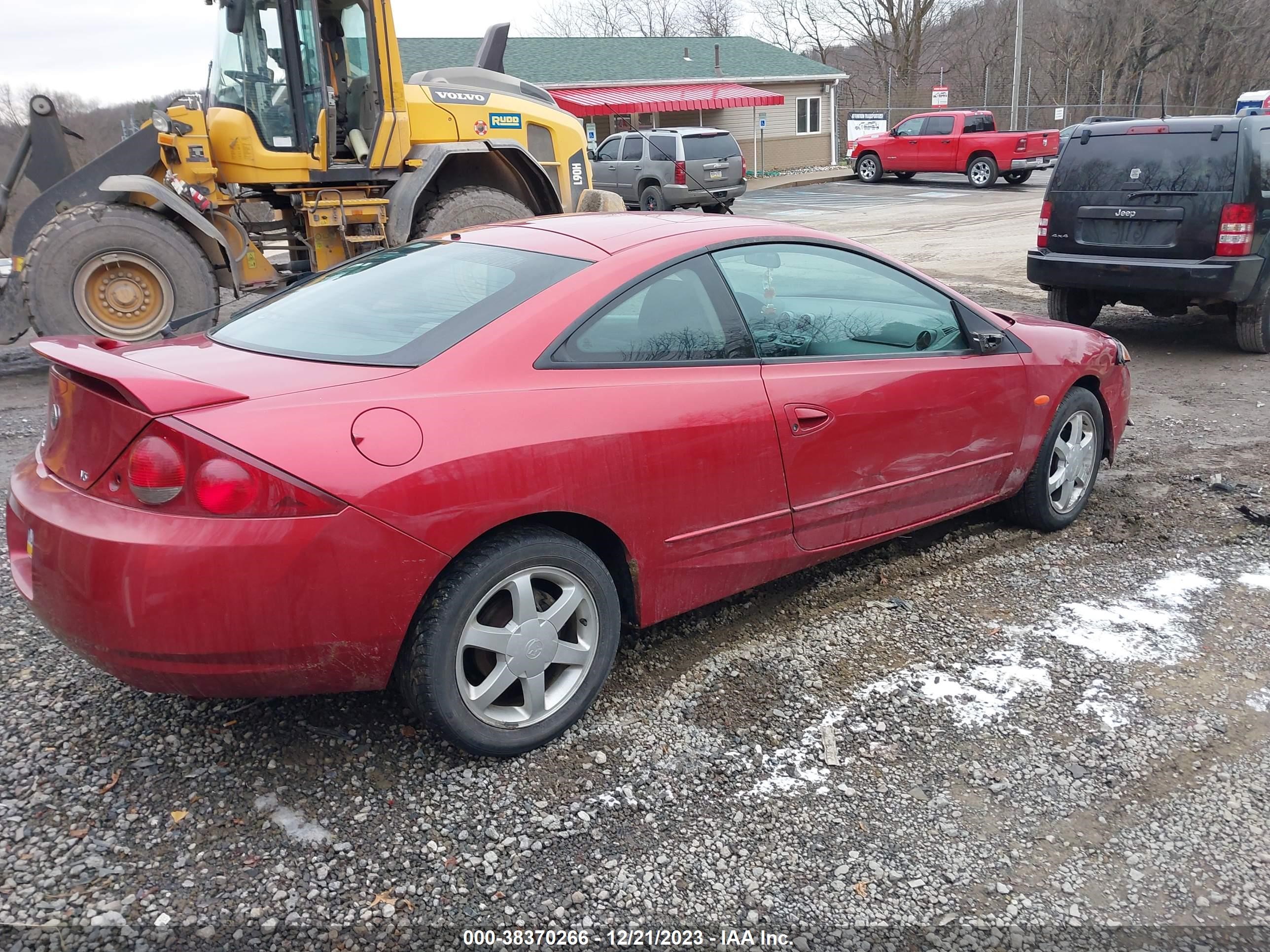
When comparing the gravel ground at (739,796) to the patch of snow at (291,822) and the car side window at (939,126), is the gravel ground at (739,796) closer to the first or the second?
the patch of snow at (291,822)

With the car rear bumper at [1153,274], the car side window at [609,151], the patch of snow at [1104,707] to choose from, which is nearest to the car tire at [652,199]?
the car side window at [609,151]

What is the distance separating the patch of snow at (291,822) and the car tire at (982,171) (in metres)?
28.9

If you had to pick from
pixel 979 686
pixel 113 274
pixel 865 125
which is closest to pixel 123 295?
pixel 113 274

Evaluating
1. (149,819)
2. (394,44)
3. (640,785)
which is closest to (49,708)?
(149,819)

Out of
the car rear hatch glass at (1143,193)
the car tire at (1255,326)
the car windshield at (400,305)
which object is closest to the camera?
the car windshield at (400,305)

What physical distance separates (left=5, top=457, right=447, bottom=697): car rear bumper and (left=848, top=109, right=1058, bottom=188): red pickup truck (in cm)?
2852

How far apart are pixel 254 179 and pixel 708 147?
15.4 meters

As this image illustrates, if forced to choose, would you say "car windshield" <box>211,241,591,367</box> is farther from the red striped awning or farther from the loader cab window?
the red striped awning

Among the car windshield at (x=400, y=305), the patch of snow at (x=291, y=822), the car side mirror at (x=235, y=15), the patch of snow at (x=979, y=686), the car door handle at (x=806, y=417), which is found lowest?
the patch of snow at (x=979, y=686)

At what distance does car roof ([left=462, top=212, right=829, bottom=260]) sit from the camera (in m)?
3.40

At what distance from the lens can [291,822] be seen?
2707mm

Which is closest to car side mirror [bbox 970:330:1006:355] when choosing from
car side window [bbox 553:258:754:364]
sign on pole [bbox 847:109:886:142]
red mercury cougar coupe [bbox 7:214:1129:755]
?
red mercury cougar coupe [bbox 7:214:1129:755]

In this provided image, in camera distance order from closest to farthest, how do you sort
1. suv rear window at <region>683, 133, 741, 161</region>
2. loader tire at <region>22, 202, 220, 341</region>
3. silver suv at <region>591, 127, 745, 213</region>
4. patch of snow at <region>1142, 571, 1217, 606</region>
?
patch of snow at <region>1142, 571, 1217, 606</region> < loader tire at <region>22, 202, 220, 341</region> < silver suv at <region>591, 127, 745, 213</region> < suv rear window at <region>683, 133, 741, 161</region>

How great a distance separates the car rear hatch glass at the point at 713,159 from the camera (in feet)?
72.0
